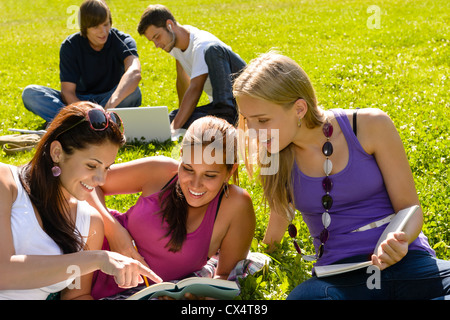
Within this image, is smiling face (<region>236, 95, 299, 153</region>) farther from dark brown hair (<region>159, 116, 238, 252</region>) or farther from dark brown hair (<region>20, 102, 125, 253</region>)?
dark brown hair (<region>20, 102, 125, 253</region>)

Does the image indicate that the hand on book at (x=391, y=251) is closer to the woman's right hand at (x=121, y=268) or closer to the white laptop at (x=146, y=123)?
the woman's right hand at (x=121, y=268)

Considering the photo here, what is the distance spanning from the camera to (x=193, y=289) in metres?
2.62

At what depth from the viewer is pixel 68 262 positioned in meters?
2.34

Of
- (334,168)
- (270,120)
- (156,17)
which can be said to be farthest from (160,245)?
(156,17)

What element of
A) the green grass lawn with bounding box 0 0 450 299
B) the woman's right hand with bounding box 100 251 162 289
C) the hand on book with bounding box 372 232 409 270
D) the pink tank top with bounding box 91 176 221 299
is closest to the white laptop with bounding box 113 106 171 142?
the green grass lawn with bounding box 0 0 450 299

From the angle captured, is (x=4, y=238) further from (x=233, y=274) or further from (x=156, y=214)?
(x=233, y=274)

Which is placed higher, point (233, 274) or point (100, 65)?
point (100, 65)

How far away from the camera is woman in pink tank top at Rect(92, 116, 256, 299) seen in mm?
2893

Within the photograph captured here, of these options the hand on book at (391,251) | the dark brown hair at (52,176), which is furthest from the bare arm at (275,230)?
the dark brown hair at (52,176)

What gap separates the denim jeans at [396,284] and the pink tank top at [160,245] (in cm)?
68

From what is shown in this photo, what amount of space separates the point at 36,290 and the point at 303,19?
485 inches

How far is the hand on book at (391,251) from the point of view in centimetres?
237

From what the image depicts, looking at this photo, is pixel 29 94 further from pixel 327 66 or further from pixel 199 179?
pixel 199 179
